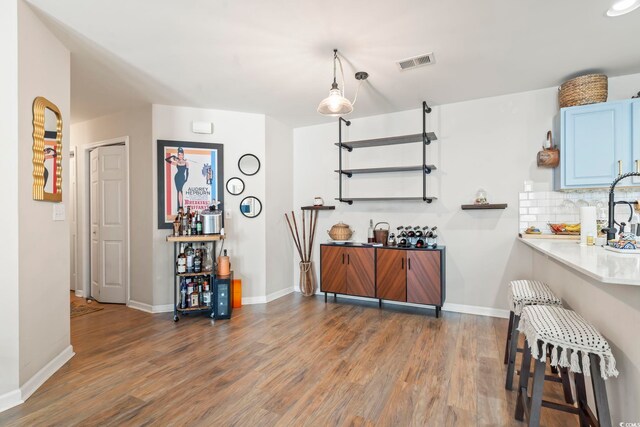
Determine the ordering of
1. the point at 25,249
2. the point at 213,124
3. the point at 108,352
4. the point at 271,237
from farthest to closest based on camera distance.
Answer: the point at 271,237 → the point at 213,124 → the point at 108,352 → the point at 25,249

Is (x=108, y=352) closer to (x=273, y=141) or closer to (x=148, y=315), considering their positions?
(x=148, y=315)

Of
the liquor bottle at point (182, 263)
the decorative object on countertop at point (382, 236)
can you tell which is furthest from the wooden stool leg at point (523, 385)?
A: the liquor bottle at point (182, 263)

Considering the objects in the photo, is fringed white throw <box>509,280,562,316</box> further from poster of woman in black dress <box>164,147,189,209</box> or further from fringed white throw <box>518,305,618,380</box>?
poster of woman in black dress <box>164,147,189,209</box>

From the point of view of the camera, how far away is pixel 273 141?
4.41 meters

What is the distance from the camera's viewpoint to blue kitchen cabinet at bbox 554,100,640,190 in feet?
9.05

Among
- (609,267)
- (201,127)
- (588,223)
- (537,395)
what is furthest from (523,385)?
(201,127)

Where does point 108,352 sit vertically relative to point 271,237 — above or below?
below

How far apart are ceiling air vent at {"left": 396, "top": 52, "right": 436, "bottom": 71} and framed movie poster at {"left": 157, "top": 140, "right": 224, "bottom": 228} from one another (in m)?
2.42

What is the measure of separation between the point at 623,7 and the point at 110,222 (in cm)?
553

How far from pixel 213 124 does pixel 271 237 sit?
1688 millimetres

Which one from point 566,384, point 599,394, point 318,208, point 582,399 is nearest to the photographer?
point 599,394

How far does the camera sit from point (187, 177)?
3881mm

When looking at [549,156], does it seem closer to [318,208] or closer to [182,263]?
[318,208]

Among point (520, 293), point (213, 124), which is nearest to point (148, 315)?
point (213, 124)
